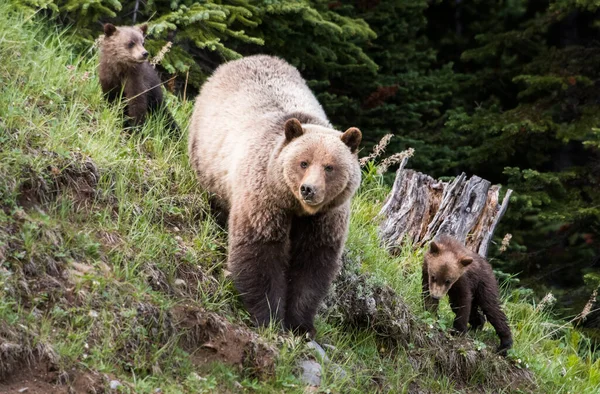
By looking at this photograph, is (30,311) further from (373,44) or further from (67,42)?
(373,44)

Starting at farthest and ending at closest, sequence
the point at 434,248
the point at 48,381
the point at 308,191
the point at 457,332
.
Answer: the point at 457,332
the point at 434,248
the point at 308,191
the point at 48,381

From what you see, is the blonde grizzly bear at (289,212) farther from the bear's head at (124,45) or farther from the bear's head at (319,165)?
the bear's head at (124,45)

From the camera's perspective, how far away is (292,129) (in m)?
5.96

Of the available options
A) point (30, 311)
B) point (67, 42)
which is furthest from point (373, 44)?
point (30, 311)

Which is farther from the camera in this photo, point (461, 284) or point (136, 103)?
point (136, 103)

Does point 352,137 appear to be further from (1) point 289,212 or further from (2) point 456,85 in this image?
(2) point 456,85

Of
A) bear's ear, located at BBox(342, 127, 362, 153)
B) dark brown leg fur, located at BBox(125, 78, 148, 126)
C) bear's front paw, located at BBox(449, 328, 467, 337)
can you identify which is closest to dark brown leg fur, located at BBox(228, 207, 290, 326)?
Result: bear's ear, located at BBox(342, 127, 362, 153)

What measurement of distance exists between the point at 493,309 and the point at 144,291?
122 inches

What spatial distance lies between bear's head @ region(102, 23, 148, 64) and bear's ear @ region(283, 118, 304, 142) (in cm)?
204

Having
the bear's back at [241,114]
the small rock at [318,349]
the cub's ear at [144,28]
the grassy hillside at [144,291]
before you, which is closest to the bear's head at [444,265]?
the grassy hillside at [144,291]

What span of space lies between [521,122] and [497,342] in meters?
3.72

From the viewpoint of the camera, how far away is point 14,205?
5.43 metres

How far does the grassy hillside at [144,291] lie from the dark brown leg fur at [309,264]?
255 mm

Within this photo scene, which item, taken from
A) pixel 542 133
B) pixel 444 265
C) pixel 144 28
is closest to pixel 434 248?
pixel 444 265
